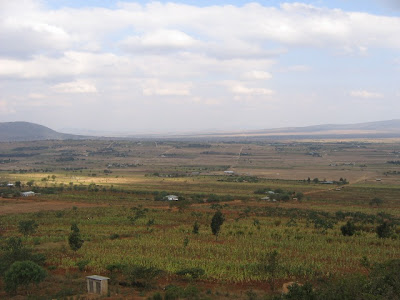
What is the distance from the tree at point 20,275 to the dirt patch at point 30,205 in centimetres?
2912

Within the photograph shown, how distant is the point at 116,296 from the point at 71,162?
12612 centimetres

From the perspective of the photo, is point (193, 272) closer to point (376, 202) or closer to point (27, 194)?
point (376, 202)

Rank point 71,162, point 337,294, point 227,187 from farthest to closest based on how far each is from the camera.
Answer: point 71,162 < point 227,187 < point 337,294

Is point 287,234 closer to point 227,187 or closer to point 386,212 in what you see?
point 386,212

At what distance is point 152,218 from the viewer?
39.1 metres

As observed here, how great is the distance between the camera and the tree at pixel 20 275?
54.8 feet

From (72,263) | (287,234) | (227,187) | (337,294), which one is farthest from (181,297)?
(227,187)

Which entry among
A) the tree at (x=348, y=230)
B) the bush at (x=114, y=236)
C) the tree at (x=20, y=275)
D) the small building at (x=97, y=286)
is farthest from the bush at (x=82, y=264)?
the tree at (x=348, y=230)

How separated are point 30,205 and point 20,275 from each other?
3466cm

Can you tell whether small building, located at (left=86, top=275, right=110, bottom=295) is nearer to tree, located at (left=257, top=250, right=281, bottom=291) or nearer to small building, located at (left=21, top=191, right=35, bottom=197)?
tree, located at (left=257, top=250, right=281, bottom=291)

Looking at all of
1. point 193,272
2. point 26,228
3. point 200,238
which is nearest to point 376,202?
point 200,238

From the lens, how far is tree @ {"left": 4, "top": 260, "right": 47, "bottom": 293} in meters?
16.7

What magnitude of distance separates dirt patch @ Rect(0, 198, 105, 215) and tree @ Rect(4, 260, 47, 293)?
95.5ft

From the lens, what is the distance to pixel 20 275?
1680 cm
